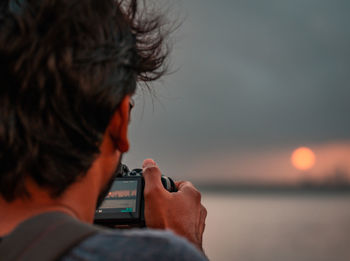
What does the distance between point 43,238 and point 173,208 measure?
0.97 m

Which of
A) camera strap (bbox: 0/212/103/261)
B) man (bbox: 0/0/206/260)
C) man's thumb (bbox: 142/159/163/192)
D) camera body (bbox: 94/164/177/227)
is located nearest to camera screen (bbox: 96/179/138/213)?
camera body (bbox: 94/164/177/227)

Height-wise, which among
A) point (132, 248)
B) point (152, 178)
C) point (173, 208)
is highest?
point (152, 178)

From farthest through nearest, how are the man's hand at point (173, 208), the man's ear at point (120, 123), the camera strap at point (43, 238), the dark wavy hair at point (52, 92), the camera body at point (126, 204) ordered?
the camera body at point (126, 204) → the man's hand at point (173, 208) → the man's ear at point (120, 123) → the dark wavy hair at point (52, 92) → the camera strap at point (43, 238)

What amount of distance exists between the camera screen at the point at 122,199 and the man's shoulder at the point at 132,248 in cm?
102

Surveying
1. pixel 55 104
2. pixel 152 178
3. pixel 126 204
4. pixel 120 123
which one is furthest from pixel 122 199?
pixel 55 104

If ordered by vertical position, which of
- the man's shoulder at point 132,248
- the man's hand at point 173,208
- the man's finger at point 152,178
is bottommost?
the man's shoulder at point 132,248

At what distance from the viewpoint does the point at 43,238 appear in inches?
30.4

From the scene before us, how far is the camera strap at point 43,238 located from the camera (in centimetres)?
75

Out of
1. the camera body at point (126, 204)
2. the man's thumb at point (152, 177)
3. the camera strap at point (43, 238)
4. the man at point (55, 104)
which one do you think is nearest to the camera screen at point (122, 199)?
the camera body at point (126, 204)

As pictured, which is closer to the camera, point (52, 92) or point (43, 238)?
point (43, 238)

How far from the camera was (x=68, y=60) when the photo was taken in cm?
100

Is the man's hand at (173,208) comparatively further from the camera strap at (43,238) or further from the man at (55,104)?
the camera strap at (43,238)

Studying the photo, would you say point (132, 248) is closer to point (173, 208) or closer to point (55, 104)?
point (55, 104)

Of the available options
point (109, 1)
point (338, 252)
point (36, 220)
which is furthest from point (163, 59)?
point (338, 252)
